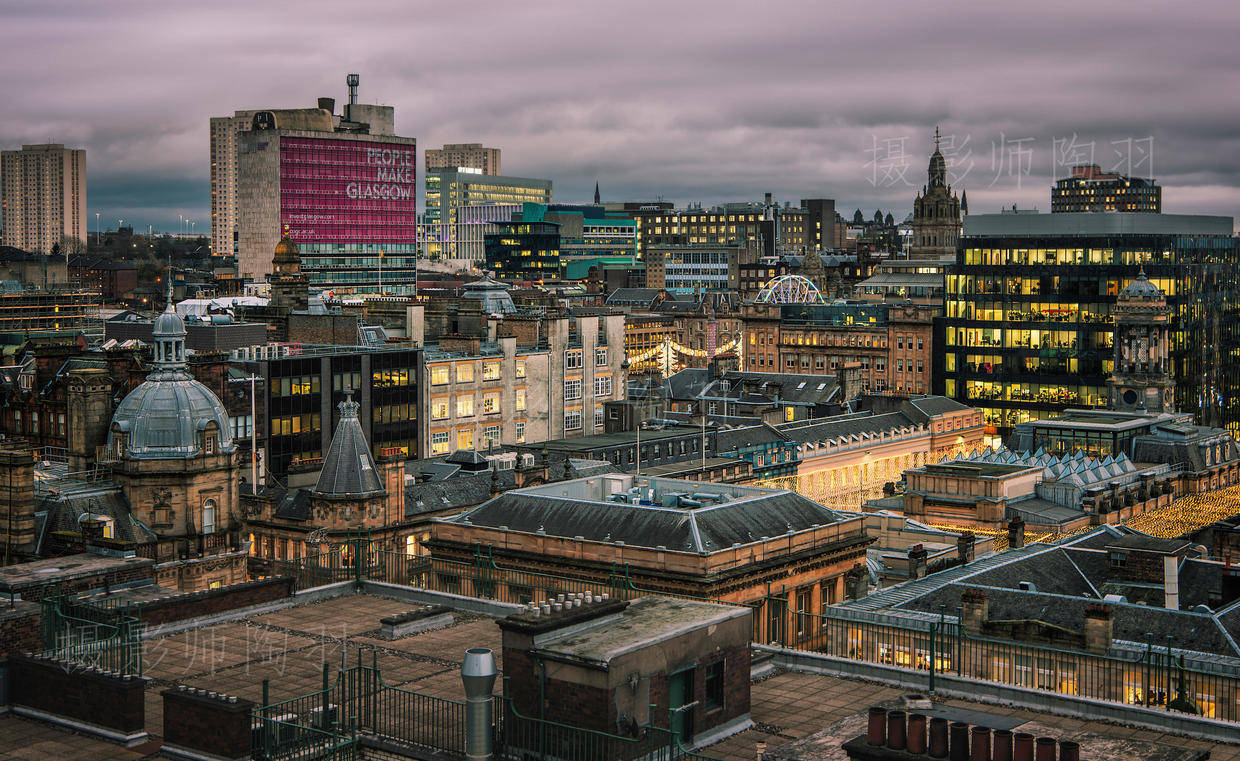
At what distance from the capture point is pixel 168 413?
86375 millimetres

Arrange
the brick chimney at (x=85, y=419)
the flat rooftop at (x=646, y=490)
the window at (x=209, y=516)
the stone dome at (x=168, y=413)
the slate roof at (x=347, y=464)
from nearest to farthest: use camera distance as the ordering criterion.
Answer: the flat rooftop at (x=646, y=490), the stone dome at (x=168, y=413), the window at (x=209, y=516), the slate roof at (x=347, y=464), the brick chimney at (x=85, y=419)

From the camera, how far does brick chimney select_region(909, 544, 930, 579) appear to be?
80.9 m

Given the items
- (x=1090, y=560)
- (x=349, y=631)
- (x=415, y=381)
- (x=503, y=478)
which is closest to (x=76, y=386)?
(x=503, y=478)

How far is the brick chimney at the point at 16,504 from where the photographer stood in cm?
7569

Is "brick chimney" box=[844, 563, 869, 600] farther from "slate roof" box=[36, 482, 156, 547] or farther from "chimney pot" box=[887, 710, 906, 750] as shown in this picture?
"chimney pot" box=[887, 710, 906, 750]

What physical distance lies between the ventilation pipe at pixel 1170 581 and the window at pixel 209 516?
179 feet

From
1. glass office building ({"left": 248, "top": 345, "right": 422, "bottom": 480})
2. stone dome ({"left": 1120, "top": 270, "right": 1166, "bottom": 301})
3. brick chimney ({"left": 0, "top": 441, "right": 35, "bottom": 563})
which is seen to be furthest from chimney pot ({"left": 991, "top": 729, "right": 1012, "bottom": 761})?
stone dome ({"left": 1120, "top": 270, "right": 1166, "bottom": 301})

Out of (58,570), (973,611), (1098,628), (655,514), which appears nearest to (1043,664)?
(1098,628)

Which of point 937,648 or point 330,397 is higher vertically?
point 330,397

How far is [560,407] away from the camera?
524 feet

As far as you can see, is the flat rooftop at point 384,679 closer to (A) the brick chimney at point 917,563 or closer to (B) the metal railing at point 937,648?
(B) the metal railing at point 937,648

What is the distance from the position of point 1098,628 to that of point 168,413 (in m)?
56.9


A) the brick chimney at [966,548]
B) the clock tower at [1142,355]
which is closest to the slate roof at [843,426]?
the clock tower at [1142,355]

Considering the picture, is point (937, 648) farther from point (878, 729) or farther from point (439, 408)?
point (439, 408)
